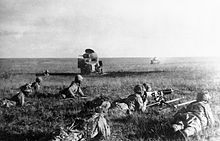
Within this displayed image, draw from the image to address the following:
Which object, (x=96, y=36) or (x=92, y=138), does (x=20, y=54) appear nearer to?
(x=96, y=36)

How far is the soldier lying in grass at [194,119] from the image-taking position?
3.77 metres

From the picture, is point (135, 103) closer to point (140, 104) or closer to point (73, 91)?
point (140, 104)

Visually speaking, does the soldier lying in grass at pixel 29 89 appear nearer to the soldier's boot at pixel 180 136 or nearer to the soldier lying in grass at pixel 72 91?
the soldier lying in grass at pixel 72 91

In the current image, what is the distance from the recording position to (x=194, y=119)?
404 centimetres

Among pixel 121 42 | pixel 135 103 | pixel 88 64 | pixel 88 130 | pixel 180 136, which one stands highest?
pixel 121 42

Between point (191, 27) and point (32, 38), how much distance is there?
142 inches

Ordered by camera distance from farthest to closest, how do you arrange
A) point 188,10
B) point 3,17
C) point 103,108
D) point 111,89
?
1. point 111,89
2. point 3,17
3. point 188,10
4. point 103,108

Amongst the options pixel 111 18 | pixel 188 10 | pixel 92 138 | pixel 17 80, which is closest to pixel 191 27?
pixel 188 10

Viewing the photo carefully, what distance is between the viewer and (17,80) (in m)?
8.99

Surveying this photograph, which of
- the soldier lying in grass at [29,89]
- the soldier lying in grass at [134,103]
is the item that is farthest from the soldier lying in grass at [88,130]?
the soldier lying in grass at [29,89]

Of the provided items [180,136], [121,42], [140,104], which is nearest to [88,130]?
[180,136]

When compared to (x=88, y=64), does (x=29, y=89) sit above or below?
below

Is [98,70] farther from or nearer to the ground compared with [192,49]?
nearer to the ground

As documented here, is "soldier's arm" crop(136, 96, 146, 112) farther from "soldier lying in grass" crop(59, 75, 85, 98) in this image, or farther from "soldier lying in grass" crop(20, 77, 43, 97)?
"soldier lying in grass" crop(20, 77, 43, 97)
